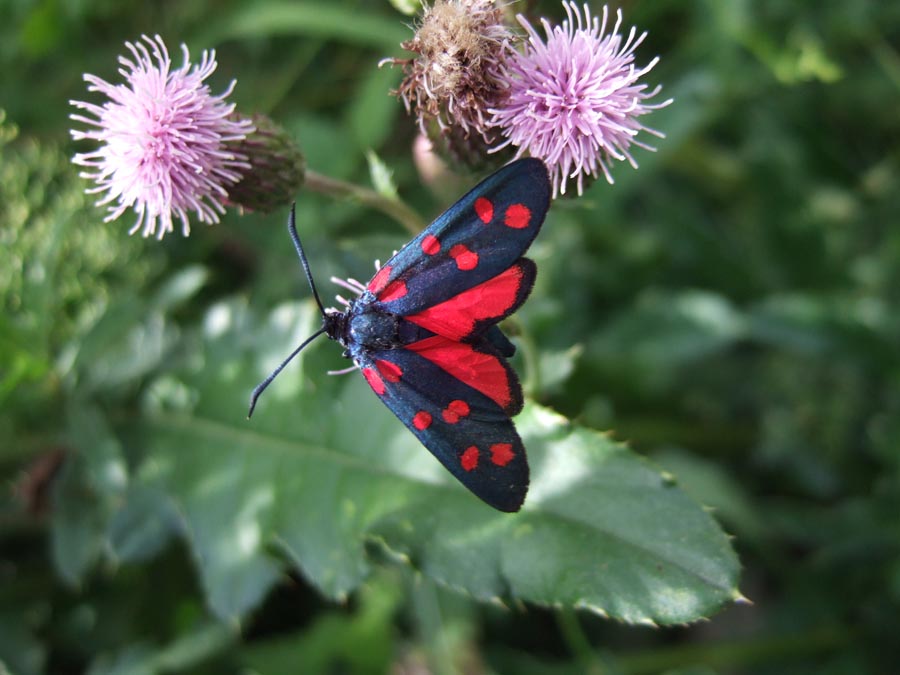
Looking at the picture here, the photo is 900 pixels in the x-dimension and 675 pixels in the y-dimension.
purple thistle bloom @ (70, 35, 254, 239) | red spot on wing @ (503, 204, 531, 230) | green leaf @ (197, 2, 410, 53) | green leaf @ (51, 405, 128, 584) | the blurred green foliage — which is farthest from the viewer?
green leaf @ (197, 2, 410, 53)

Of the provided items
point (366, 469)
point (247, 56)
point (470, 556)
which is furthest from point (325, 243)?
point (247, 56)

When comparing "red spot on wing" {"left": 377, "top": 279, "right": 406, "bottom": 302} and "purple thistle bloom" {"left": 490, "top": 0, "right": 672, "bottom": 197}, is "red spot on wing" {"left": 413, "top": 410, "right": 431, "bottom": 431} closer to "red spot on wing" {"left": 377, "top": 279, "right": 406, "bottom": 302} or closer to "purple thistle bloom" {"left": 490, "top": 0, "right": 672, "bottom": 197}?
"red spot on wing" {"left": 377, "top": 279, "right": 406, "bottom": 302}

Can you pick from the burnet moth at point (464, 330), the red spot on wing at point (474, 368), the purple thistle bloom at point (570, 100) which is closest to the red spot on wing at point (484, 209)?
the burnet moth at point (464, 330)

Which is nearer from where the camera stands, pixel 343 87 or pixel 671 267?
pixel 671 267

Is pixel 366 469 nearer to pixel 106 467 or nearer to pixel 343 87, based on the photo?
pixel 106 467

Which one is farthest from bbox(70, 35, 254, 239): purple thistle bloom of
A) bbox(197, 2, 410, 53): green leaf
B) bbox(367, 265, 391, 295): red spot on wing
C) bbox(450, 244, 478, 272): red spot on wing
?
bbox(197, 2, 410, 53): green leaf

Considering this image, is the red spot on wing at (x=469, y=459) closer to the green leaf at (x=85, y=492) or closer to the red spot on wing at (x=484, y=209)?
the red spot on wing at (x=484, y=209)

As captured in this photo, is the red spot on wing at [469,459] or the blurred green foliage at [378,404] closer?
the red spot on wing at [469,459]
